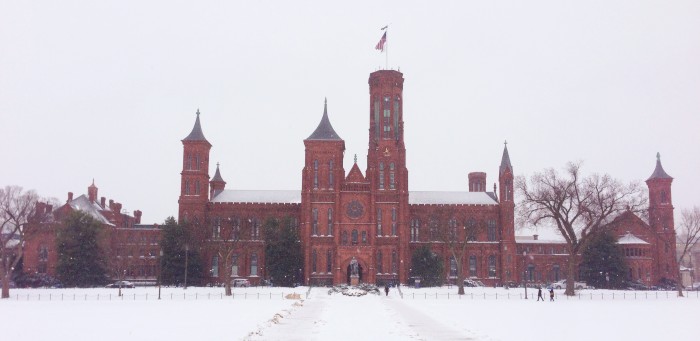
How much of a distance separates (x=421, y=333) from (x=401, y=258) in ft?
219

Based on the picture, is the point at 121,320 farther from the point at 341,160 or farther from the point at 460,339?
the point at 341,160

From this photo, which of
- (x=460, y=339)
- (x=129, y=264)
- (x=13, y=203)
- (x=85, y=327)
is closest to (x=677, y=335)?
(x=460, y=339)

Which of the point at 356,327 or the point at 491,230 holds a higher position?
the point at 491,230

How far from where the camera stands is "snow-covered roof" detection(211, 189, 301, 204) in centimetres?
10881

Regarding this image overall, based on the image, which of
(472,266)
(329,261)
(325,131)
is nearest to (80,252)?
(329,261)

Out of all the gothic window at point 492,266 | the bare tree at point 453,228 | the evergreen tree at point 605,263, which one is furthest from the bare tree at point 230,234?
the evergreen tree at point 605,263

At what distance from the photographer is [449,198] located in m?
111

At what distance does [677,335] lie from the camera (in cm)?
3109

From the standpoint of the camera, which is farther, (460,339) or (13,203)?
(13,203)

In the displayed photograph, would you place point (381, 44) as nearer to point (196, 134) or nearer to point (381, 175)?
point (381, 175)

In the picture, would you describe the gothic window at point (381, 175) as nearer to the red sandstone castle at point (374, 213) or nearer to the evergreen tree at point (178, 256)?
the red sandstone castle at point (374, 213)

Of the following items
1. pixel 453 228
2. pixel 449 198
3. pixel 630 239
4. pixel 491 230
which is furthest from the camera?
pixel 449 198

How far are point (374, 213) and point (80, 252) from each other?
131 ft

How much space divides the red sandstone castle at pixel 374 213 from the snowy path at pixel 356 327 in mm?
48693
